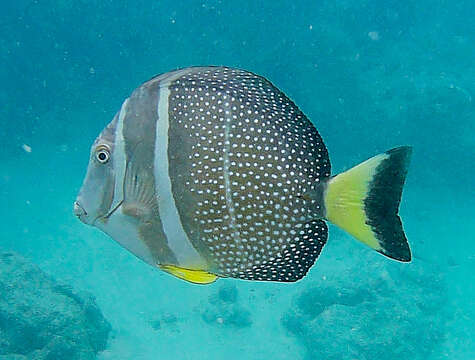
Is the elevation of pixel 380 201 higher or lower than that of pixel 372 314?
higher

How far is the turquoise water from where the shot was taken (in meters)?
13.5

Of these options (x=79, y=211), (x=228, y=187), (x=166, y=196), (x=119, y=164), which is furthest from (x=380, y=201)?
(x=79, y=211)

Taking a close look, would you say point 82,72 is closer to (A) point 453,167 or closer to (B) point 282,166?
(A) point 453,167

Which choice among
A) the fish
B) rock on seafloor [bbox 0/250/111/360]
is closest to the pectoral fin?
the fish

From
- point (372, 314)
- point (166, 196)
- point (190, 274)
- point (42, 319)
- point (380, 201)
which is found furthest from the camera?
point (372, 314)

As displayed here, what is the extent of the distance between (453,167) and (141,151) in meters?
22.2

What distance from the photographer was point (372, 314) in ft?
42.1

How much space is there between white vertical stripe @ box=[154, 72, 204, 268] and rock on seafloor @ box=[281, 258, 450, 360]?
11.8m

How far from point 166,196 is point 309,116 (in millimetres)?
19302

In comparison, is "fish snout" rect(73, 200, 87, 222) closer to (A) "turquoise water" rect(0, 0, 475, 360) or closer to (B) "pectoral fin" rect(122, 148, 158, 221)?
(B) "pectoral fin" rect(122, 148, 158, 221)

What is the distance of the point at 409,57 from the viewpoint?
21.0 metres

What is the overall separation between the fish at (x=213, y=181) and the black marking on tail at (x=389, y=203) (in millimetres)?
150

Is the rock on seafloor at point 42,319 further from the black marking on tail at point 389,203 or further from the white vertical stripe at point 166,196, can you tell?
the black marking on tail at point 389,203

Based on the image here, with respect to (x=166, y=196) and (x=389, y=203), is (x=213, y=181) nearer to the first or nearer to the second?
(x=166, y=196)
